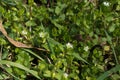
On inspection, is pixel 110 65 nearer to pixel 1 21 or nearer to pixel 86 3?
pixel 86 3

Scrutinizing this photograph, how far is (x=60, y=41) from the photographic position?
256cm

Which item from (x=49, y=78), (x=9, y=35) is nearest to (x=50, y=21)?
(x=9, y=35)

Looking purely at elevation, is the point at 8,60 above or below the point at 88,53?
below

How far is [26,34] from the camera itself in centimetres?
249

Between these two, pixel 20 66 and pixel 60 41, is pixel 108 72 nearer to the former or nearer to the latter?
pixel 60 41

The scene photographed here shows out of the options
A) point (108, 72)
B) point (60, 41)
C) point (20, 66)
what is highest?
point (60, 41)

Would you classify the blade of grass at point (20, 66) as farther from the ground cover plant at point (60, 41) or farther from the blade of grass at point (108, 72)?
the blade of grass at point (108, 72)

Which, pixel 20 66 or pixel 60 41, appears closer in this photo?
pixel 20 66

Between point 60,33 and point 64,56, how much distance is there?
220 mm

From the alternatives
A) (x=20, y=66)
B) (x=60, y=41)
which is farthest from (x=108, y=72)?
(x=20, y=66)

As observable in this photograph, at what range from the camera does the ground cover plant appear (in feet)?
7.69

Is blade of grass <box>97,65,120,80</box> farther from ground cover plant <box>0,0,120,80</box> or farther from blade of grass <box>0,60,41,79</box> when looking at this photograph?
blade of grass <box>0,60,41,79</box>

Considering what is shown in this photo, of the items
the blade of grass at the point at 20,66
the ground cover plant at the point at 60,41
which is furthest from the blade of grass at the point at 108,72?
the blade of grass at the point at 20,66

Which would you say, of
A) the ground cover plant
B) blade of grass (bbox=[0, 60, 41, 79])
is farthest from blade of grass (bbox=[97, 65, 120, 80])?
blade of grass (bbox=[0, 60, 41, 79])
